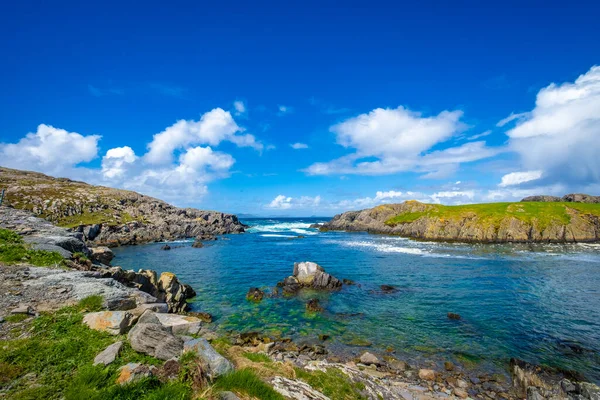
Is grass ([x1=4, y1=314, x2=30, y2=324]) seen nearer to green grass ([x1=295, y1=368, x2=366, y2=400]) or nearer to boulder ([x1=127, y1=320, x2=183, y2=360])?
boulder ([x1=127, y1=320, x2=183, y2=360])

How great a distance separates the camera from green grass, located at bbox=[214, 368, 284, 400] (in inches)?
318

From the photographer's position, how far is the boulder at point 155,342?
29.5ft

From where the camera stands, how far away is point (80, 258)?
70.9 feet

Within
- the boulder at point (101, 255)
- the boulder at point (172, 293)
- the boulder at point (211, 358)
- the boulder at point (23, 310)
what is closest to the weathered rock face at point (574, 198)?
the boulder at point (172, 293)

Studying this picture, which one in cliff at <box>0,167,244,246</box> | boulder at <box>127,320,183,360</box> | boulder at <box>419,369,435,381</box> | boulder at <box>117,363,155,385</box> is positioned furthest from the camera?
cliff at <box>0,167,244,246</box>

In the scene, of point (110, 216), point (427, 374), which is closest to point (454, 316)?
point (427, 374)

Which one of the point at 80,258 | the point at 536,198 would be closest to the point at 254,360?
the point at 80,258

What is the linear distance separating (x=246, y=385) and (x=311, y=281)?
29.1 meters

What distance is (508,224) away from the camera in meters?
87.6

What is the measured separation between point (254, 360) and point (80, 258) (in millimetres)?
18541

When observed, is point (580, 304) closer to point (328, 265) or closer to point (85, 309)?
point (328, 265)

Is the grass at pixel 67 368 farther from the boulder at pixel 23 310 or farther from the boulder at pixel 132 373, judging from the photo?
the boulder at pixel 23 310

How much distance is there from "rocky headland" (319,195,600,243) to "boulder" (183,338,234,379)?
96283mm

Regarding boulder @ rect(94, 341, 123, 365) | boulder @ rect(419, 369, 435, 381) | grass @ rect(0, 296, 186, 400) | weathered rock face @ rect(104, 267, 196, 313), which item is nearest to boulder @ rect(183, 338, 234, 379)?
grass @ rect(0, 296, 186, 400)
